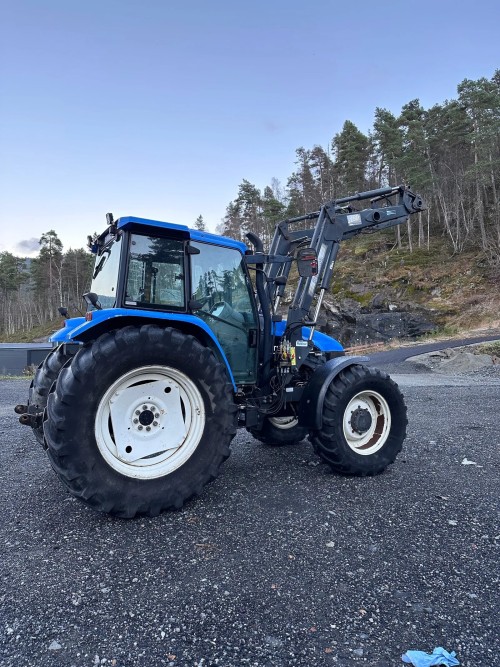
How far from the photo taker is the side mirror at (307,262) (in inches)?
160

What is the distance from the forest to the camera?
37.3m

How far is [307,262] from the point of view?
4.12 m

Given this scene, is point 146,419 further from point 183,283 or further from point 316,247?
point 316,247

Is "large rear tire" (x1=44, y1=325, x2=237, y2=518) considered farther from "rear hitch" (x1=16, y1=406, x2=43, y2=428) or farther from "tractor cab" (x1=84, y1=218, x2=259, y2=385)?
"rear hitch" (x1=16, y1=406, x2=43, y2=428)

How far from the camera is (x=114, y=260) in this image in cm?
381

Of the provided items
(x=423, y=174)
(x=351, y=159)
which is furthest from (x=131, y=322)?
(x=351, y=159)

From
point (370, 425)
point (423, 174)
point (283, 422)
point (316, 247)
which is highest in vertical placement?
point (423, 174)

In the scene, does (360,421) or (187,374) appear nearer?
(187,374)

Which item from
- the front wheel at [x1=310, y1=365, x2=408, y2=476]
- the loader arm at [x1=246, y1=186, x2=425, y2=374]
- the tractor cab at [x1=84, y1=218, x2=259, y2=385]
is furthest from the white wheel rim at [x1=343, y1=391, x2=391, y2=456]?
the tractor cab at [x1=84, y1=218, x2=259, y2=385]

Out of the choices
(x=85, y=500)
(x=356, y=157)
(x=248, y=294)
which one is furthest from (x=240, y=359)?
(x=356, y=157)

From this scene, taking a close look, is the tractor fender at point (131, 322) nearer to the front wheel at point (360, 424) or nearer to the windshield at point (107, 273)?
the windshield at point (107, 273)

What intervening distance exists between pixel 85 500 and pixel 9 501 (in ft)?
3.90

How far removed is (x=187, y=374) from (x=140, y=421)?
0.50m

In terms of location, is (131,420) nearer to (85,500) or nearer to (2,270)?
(85,500)
